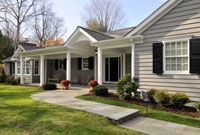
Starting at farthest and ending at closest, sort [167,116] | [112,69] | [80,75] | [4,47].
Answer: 1. [4,47]
2. [80,75]
3. [112,69]
4. [167,116]

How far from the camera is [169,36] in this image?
37.5 feet

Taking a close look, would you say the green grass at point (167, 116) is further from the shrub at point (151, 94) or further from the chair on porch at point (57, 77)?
the chair on porch at point (57, 77)

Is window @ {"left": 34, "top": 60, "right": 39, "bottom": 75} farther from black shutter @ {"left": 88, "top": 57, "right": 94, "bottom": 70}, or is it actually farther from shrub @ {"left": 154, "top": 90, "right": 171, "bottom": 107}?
shrub @ {"left": 154, "top": 90, "right": 171, "bottom": 107}

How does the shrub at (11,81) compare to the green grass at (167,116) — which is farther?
the shrub at (11,81)

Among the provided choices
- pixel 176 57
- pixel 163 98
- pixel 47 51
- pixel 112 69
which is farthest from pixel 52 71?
pixel 163 98

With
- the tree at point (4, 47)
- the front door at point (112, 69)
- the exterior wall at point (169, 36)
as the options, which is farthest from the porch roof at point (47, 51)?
the tree at point (4, 47)

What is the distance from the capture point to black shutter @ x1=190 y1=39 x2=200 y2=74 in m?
10.3

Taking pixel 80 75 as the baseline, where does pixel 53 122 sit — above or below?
below

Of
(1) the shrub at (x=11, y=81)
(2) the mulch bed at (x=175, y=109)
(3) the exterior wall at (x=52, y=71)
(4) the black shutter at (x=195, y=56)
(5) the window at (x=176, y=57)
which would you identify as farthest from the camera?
(3) the exterior wall at (x=52, y=71)

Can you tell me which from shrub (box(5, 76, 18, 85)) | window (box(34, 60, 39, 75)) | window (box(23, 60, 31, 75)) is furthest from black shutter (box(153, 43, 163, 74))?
window (box(23, 60, 31, 75))

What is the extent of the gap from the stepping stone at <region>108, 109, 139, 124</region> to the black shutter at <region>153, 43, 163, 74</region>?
3451 millimetres

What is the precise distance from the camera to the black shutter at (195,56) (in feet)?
33.9

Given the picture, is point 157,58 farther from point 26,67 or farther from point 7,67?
point 7,67

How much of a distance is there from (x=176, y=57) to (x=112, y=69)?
8.24 meters
